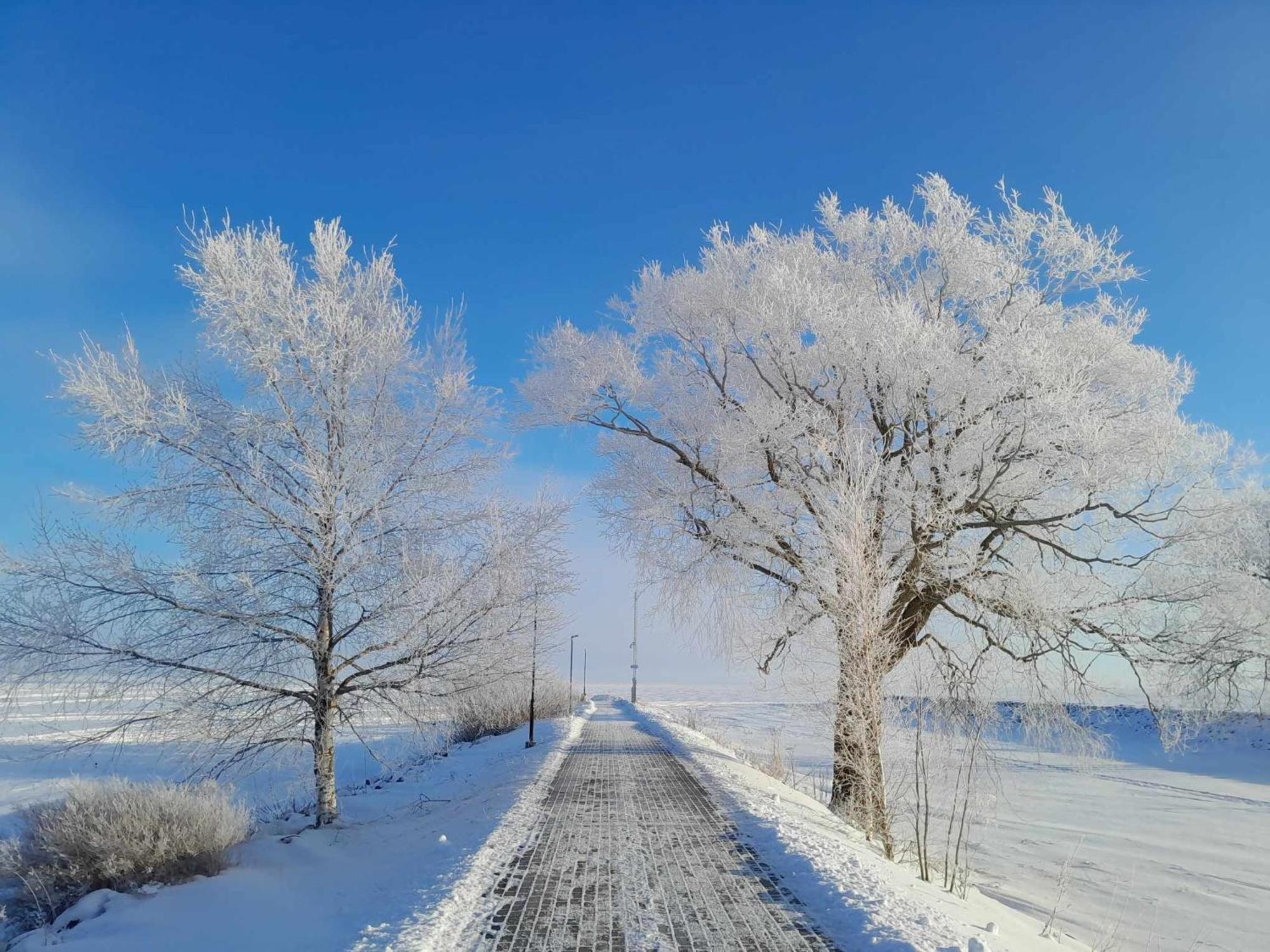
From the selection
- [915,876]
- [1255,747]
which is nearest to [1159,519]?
[915,876]

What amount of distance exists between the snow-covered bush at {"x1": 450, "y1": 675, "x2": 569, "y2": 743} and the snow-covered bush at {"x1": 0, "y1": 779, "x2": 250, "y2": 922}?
3.39 m

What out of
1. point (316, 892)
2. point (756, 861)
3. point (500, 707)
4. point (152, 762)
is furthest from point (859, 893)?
point (500, 707)

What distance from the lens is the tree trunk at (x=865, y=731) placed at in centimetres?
1033

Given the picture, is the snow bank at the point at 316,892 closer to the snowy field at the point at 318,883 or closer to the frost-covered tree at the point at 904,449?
the snowy field at the point at 318,883

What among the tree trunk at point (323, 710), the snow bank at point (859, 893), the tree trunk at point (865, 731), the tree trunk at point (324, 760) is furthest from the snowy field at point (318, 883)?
the tree trunk at point (865, 731)

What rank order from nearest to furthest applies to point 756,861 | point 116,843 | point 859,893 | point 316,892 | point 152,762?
point 859,893
point 316,892
point 116,843
point 756,861
point 152,762

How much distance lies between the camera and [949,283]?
566 inches

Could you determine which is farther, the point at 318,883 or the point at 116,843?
the point at 318,883

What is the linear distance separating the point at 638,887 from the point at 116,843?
544cm

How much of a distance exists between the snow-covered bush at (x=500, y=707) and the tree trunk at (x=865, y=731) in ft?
17.8

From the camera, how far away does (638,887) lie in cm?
647

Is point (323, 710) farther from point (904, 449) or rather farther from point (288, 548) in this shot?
point (904, 449)

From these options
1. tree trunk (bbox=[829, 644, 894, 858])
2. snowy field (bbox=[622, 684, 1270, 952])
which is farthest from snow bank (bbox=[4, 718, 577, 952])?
snowy field (bbox=[622, 684, 1270, 952])

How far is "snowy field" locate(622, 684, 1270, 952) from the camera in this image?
10.2 meters
